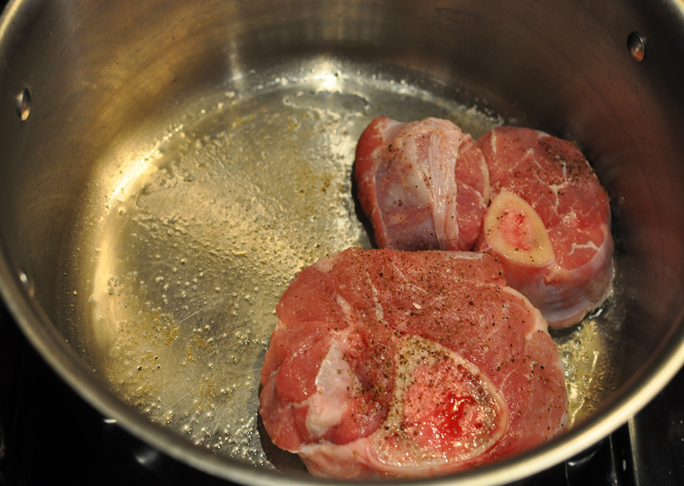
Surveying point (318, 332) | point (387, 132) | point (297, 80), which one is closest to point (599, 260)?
point (387, 132)

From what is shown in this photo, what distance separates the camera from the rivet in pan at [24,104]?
2186mm

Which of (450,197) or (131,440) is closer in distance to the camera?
(131,440)

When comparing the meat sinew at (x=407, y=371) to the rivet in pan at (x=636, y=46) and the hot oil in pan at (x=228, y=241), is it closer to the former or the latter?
the hot oil in pan at (x=228, y=241)

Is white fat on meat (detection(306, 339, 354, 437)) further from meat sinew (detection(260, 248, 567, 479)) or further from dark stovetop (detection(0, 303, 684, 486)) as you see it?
dark stovetop (detection(0, 303, 684, 486))

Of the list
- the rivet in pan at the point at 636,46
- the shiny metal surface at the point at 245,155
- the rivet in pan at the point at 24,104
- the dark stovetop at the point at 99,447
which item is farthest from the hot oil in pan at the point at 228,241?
the rivet in pan at the point at 636,46

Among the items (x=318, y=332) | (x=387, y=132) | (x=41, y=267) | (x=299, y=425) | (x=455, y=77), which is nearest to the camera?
(x=299, y=425)

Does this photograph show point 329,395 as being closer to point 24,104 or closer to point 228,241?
point 228,241

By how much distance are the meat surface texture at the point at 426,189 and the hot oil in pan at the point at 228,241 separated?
10.3 inches

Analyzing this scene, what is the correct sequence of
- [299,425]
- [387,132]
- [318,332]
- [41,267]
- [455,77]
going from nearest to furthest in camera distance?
[299,425], [318,332], [41,267], [387,132], [455,77]

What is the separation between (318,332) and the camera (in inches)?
76.8

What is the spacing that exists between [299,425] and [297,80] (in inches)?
78.0

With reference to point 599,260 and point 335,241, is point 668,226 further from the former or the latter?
point 335,241

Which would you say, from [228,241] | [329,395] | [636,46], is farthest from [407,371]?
[636,46]

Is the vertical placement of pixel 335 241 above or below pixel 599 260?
below
